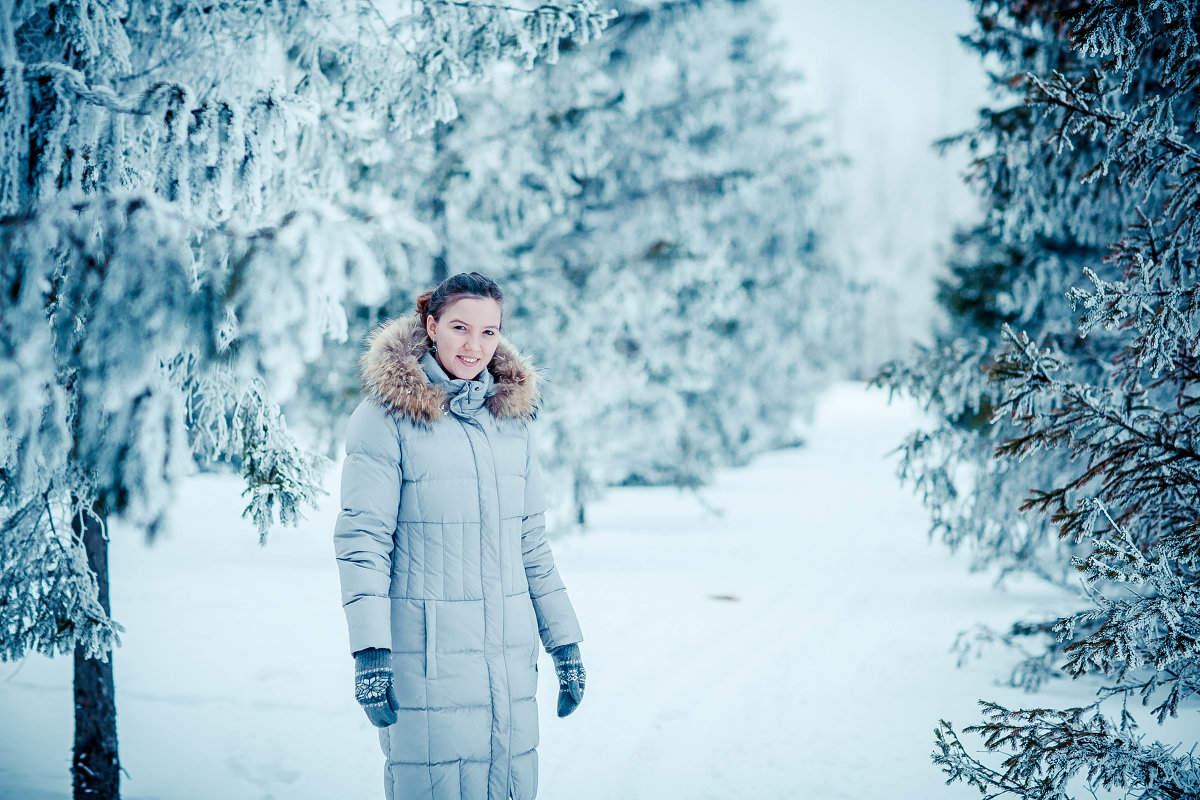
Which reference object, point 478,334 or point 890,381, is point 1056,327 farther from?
point 478,334

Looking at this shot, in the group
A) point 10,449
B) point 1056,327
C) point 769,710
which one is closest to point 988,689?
point 769,710

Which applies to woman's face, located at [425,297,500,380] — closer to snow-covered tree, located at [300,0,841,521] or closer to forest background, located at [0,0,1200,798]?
forest background, located at [0,0,1200,798]

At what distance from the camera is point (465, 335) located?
110 inches

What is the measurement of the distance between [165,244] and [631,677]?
4.87 metres

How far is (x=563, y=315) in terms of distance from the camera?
9.08m

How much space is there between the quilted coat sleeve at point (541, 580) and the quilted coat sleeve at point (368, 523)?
0.53 meters

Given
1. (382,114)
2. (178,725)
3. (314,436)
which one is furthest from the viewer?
(314,436)

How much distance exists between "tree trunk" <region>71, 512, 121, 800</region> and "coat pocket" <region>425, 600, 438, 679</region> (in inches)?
81.9

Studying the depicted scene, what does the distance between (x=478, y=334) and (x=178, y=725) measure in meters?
3.67

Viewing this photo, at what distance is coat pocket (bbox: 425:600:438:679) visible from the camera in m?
2.49

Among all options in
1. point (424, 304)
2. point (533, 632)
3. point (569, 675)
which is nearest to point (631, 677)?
point (569, 675)

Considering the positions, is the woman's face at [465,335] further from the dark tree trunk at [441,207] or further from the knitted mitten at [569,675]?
the dark tree trunk at [441,207]

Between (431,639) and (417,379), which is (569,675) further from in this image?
(417,379)

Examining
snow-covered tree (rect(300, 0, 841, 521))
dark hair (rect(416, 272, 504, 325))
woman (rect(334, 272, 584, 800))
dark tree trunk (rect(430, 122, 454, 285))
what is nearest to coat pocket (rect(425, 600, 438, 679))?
woman (rect(334, 272, 584, 800))
